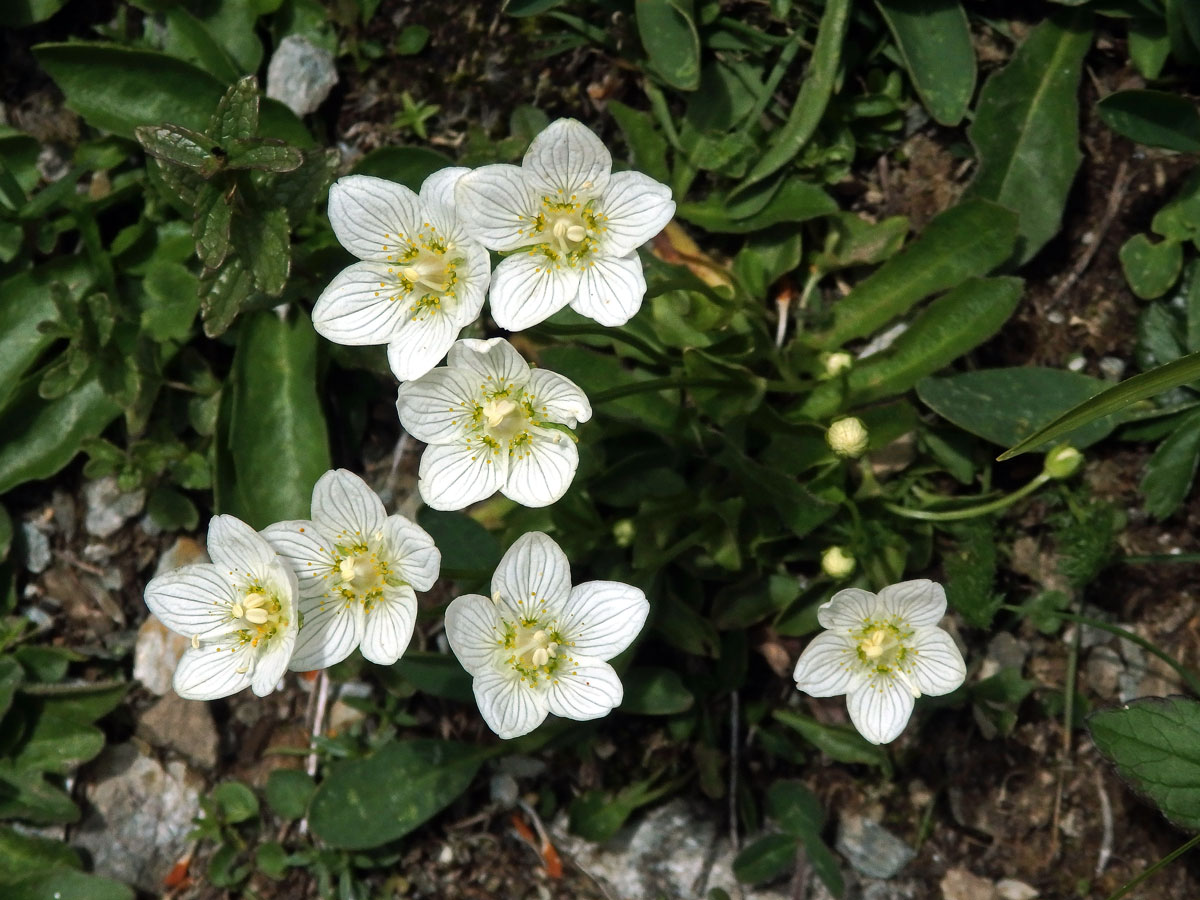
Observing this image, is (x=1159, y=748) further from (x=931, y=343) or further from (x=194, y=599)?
(x=194, y=599)

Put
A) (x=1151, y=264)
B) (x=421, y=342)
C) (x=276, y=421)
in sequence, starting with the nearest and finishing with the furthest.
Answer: (x=421, y=342), (x=1151, y=264), (x=276, y=421)

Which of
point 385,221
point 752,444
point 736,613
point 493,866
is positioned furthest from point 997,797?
point 385,221

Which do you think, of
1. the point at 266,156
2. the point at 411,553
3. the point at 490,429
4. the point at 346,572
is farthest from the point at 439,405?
the point at 266,156

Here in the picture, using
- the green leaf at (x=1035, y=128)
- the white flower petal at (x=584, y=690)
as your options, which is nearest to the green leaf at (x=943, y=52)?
the green leaf at (x=1035, y=128)

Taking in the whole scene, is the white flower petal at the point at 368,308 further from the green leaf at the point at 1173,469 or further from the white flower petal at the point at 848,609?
the green leaf at the point at 1173,469

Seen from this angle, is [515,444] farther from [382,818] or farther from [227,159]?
[382,818]
